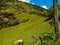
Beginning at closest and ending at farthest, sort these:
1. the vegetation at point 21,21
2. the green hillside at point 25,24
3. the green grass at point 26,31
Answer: the green grass at point 26,31, the green hillside at point 25,24, the vegetation at point 21,21

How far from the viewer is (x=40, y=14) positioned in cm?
3625

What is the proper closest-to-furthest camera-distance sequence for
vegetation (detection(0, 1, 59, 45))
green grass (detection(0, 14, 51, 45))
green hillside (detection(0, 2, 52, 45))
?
green grass (detection(0, 14, 51, 45)) → green hillside (detection(0, 2, 52, 45)) → vegetation (detection(0, 1, 59, 45))

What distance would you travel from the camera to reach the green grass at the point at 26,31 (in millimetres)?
25237

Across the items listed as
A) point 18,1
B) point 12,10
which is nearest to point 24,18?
point 12,10

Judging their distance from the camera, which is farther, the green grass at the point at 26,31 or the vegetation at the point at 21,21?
the vegetation at the point at 21,21

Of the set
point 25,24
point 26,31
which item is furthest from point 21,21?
point 26,31

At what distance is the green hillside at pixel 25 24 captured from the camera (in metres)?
25.9

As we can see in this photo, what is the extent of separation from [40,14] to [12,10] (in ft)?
14.3

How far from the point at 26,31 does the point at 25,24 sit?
152 inches

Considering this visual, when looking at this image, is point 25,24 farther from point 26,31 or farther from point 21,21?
point 26,31

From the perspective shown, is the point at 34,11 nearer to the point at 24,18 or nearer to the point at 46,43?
the point at 24,18

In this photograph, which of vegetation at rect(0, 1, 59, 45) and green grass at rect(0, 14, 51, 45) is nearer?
green grass at rect(0, 14, 51, 45)

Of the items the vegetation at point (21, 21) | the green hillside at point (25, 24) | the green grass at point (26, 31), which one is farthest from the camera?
the vegetation at point (21, 21)

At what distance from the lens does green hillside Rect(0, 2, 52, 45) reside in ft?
85.0
